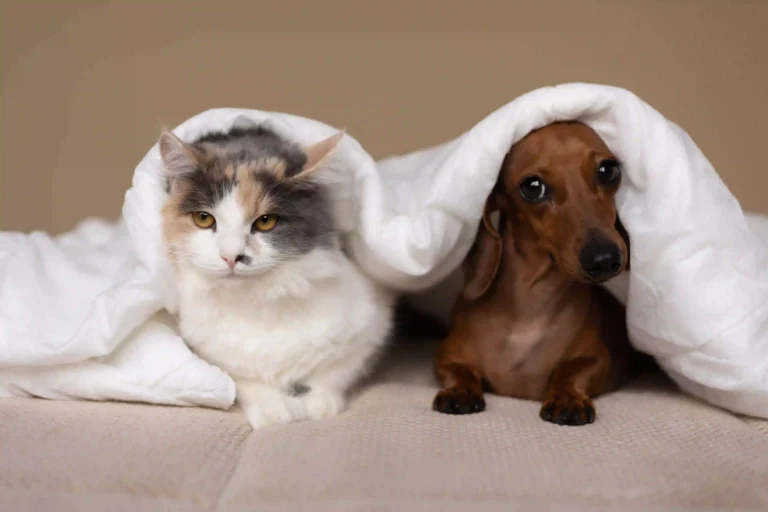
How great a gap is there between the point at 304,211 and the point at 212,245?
177 millimetres

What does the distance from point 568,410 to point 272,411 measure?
0.50 meters

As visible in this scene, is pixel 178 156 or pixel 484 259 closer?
pixel 178 156

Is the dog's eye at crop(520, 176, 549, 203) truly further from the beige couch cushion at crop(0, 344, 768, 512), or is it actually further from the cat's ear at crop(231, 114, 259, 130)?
the cat's ear at crop(231, 114, 259, 130)

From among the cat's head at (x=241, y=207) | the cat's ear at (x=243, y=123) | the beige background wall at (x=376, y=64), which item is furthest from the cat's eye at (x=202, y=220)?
the beige background wall at (x=376, y=64)

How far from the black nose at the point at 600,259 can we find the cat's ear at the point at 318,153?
45cm

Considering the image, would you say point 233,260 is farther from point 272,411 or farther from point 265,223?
point 272,411

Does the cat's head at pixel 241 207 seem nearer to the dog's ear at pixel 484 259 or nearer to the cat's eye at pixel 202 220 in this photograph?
the cat's eye at pixel 202 220

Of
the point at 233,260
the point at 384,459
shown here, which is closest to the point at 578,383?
the point at 384,459

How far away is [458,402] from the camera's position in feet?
4.35

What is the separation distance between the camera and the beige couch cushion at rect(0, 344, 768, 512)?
0.99 metres

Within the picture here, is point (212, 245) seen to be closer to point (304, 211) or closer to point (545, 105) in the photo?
point (304, 211)

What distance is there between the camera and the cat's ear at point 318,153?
1.30 metres

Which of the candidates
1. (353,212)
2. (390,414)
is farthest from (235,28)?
(390,414)

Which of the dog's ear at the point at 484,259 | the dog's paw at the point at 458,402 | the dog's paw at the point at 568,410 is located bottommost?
the dog's paw at the point at 458,402
